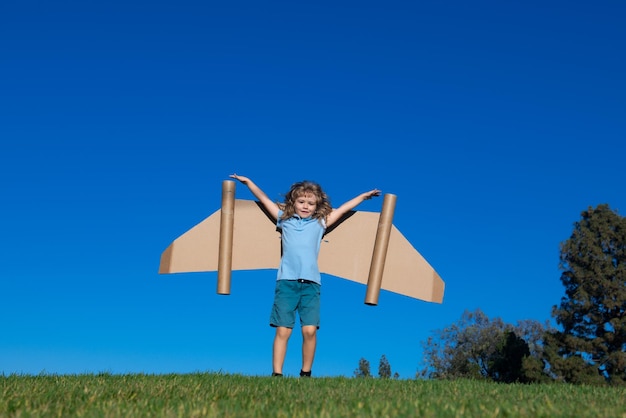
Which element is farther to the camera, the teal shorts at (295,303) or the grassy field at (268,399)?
the teal shorts at (295,303)

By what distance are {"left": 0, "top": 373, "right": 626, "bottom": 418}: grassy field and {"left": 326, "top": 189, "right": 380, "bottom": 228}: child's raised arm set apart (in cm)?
254

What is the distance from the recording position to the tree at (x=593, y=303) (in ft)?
93.7

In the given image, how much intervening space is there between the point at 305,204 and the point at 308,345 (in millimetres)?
1993

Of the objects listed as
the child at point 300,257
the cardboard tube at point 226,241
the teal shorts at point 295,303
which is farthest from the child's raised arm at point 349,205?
the cardboard tube at point 226,241

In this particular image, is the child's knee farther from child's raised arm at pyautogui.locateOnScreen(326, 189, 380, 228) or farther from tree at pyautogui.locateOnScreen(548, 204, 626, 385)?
tree at pyautogui.locateOnScreen(548, 204, 626, 385)

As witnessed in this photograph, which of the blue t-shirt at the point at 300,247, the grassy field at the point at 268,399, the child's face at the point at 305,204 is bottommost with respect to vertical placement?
the grassy field at the point at 268,399

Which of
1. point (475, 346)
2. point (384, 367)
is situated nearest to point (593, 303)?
point (475, 346)

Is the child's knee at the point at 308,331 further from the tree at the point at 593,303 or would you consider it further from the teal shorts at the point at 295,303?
the tree at the point at 593,303

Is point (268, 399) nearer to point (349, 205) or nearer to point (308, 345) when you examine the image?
point (308, 345)

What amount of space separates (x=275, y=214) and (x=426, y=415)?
5.39m

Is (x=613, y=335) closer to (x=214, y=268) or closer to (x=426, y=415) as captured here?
(x=214, y=268)

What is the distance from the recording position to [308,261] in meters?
9.20

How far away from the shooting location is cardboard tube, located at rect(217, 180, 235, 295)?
10.0 meters

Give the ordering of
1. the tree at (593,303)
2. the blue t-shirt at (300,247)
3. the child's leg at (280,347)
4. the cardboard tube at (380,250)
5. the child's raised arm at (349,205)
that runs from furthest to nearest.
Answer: the tree at (593,303) → the cardboard tube at (380,250) → the child's raised arm at (349,205) → the blue t-shirt at (300,247) → the child's leg at (280,347)
